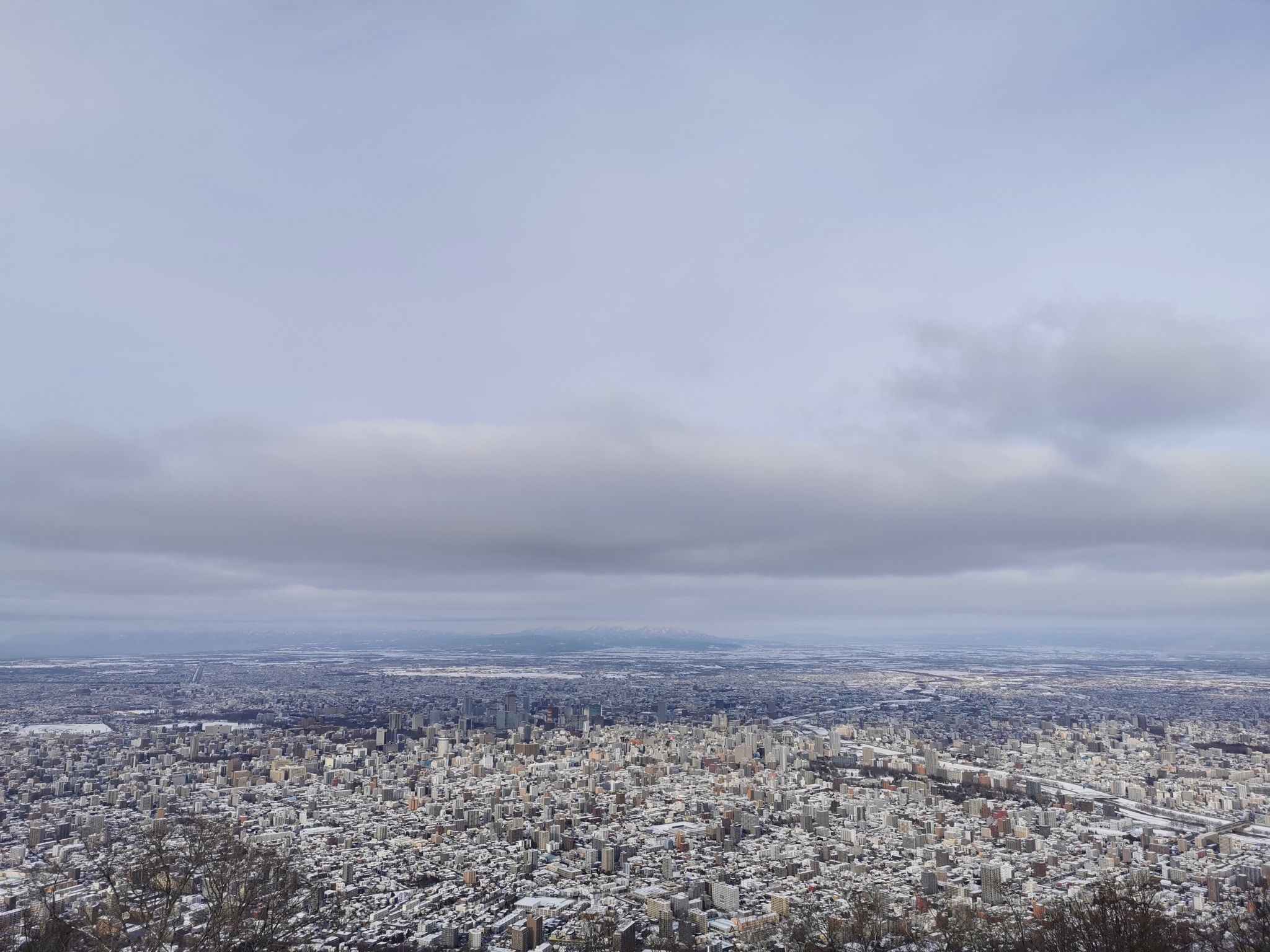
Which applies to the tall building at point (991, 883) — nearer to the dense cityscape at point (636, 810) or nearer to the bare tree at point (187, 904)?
the dense cityscape at point (636, 810)

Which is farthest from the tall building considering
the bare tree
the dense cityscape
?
the bare tree

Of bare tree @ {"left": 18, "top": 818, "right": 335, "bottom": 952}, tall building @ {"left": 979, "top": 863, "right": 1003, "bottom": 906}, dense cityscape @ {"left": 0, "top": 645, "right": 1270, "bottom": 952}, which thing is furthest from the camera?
tall building @ {"left": 979, "top": 863, "right": 1003, "bottom": 906}

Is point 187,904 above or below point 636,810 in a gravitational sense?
above

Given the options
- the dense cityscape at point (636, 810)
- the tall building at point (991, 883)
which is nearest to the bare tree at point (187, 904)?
the dense cityscape at point (636, 810)

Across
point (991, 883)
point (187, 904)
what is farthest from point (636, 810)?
point (187, 904)

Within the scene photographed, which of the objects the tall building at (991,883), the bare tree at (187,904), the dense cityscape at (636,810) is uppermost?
the bare tree at (187,904)

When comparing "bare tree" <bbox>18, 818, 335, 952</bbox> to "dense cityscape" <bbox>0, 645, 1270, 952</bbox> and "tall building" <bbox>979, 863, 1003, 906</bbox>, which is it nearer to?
"dense cityscape" <bbox>0, 645, 1270, 952</bbox>

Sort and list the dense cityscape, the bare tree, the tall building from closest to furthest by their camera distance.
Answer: the bare tree
the dense cityscape
the tall building

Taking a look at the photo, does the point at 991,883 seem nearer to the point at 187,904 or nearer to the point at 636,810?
the point at 636,810

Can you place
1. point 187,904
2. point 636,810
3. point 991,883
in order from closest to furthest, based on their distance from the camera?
point 187,904 → point 991,883 → point 636,810
